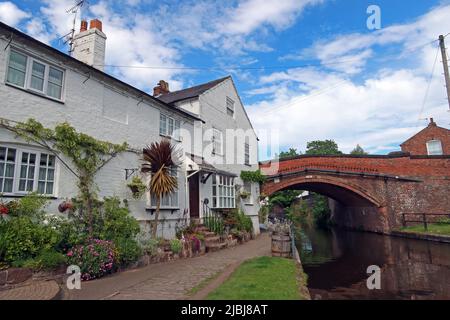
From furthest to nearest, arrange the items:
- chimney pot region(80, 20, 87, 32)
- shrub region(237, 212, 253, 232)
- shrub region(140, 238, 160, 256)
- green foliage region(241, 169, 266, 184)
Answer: green foliage region(241, 169, 266, 184) → shrub region(237, 212, 253, 232) → chimney pot region(80, 20, 87, 32) → shrub region(140, 238, 160, 256)

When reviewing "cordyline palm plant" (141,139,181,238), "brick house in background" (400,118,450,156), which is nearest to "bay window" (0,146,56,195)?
"cordyline palm plant" (141,139,181,238)

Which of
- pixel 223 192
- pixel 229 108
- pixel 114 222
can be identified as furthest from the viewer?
pixel 229 108

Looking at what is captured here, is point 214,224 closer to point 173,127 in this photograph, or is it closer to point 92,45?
point 173,127

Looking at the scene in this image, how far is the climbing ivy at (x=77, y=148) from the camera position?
7367mm

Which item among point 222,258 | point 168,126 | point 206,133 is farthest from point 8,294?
point 206,133

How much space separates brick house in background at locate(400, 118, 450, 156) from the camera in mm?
31719

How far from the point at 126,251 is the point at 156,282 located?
1823mm

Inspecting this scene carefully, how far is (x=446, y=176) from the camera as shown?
2186 cm

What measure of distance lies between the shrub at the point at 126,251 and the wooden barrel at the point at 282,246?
4.65 m

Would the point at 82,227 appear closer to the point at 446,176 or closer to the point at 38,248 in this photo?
the point at 38,248

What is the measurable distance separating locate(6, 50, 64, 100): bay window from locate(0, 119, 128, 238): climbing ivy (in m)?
0.94

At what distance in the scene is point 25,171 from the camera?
286 inches

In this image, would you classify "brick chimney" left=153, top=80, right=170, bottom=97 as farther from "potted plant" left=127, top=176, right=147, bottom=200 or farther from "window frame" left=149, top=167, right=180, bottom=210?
"potted plant" left=127, top=176, right=147, bottom=200

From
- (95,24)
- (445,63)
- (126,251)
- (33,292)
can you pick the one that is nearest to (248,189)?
(126,251)
